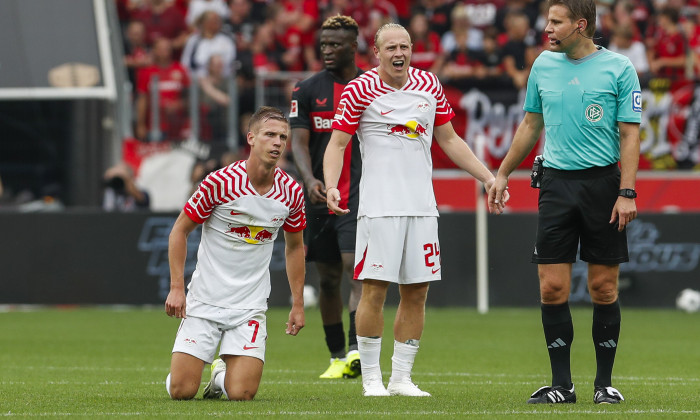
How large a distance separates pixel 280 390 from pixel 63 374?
6.44 feet

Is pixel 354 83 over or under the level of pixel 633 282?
over

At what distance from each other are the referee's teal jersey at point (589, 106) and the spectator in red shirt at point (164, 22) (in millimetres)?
14350

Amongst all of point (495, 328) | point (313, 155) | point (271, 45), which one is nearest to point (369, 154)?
point (313, 155)

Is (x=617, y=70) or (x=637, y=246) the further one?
(x=637, y=246)

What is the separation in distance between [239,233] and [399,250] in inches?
37.7

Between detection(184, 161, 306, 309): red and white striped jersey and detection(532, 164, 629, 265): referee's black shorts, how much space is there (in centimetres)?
150

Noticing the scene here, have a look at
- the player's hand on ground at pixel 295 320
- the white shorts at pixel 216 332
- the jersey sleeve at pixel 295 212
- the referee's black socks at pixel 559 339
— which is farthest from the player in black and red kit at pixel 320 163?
the referee's black socks at pixel 559 339

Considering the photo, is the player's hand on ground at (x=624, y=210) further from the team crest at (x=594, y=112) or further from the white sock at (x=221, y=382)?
the white sock at (x=221, y=382)

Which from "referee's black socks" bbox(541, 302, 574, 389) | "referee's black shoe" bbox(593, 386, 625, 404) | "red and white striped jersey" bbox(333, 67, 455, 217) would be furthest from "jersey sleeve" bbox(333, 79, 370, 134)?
"referee's black shoe" bbox(593, 386, 625, 404)

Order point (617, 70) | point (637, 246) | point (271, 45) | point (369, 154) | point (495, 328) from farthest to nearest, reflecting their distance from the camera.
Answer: point (271, 45), point (637, 246), point (495, 328), point (369, 154), point (617, 70)

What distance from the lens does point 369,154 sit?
7.93 meters

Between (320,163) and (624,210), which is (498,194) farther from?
(320,163)

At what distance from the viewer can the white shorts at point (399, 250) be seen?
7785 mm

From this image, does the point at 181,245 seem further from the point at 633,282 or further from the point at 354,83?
the point at 633,282
